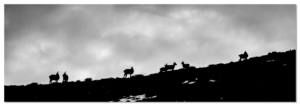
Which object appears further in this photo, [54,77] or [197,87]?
[54,77]

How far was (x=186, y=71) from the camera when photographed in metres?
31.9

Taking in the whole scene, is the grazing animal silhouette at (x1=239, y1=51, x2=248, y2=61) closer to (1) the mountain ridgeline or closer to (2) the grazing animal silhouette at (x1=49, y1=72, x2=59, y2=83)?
(1) the mountain ridgeline

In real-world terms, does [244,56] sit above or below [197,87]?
above

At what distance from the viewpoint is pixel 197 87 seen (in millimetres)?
23281

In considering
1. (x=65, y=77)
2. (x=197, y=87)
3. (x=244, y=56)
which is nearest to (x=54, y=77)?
(x=65, y=77)

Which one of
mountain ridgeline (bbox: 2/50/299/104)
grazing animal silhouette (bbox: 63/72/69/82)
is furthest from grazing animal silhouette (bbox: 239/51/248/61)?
grazing animal silhouette (bbox: 63/72/69/82)

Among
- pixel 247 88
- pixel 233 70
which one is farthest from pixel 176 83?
pixel 247 88

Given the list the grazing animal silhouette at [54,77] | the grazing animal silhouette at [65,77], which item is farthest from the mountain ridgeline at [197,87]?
the grazing animal silhouette at [65,77]

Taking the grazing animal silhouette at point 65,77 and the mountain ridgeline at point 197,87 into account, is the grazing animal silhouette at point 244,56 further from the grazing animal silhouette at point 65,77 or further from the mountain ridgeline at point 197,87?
the grazing animal silhouette at point 65,77

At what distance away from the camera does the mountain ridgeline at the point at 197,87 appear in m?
18.6

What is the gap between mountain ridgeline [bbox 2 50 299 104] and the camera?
18.6m

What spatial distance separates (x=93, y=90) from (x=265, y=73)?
1477 centimetres

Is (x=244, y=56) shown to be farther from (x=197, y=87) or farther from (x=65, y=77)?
(x=65, y=77)

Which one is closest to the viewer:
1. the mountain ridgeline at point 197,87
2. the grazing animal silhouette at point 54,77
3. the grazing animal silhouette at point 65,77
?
the mountain ridgeline at point 197,87
